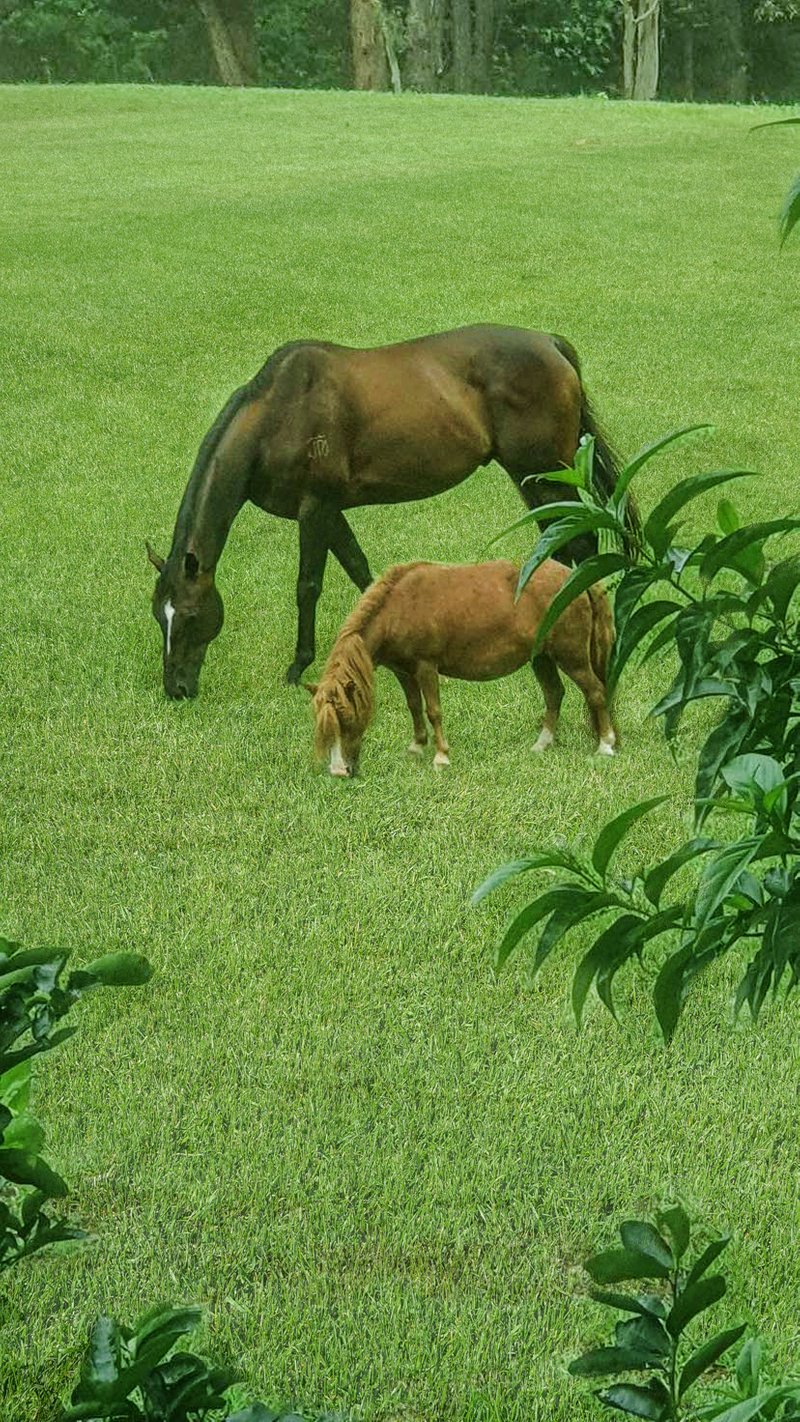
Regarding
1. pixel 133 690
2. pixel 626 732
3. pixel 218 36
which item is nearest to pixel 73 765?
pixel 133 690

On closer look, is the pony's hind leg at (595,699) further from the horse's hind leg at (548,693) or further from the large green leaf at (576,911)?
the large green leaf at (576,911)

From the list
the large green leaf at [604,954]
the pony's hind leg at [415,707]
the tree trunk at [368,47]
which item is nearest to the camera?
the large green leaf at [604,954]

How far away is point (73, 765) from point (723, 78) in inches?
1272

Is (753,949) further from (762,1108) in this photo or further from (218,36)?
(218,36)

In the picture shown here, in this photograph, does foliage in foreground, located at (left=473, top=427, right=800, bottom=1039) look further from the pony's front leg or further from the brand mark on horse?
the pony's front leg

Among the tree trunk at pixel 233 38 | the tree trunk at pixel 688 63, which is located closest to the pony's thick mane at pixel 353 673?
the tree trunk at pixel 688 63

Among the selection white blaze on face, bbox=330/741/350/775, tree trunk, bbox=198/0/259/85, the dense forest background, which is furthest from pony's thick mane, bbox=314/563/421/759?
tree trunk, bbox=198/0/259/85

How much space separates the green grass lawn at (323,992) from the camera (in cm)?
398

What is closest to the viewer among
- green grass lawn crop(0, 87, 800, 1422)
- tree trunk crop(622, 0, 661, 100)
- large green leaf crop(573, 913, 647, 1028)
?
large green leaf crop(573, 913, 647, 1028)

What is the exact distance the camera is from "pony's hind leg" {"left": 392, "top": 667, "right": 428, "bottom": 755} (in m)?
6.81

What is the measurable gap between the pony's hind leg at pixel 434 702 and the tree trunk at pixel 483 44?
29.8m

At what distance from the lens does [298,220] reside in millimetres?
18906

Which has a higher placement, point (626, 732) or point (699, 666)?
point (699, 666)

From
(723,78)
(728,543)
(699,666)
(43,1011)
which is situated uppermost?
(728,543)
